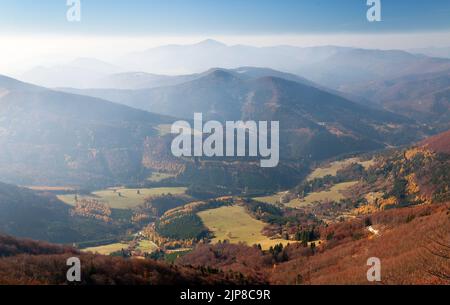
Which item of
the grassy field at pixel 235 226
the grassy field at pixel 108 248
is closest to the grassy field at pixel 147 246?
the grassy field at pixel 108 248

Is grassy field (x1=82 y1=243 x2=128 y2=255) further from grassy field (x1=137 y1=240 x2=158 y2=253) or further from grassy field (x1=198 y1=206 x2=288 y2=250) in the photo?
grassy field (x1=198 y1=206 x2=288 y2=250)

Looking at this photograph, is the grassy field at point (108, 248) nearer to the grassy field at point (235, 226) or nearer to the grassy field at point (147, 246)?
the grassy field at point (147, 246)

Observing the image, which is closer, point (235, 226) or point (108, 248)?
point (108, 248)

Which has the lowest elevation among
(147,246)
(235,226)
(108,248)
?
(147,246)

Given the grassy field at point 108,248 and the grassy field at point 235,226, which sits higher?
the grassy field at point 235,226

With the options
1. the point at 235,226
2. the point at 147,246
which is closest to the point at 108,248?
the point at 147,246

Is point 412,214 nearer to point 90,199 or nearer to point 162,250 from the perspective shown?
point 162,250

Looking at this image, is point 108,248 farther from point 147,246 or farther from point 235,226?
point 235,226
